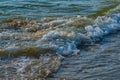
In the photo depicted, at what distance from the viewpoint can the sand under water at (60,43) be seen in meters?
5.13

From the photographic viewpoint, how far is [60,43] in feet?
21.3

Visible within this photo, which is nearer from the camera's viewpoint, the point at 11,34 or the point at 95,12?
the point at 11,34

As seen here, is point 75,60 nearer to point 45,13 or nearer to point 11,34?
point 11,34

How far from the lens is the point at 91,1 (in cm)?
1157

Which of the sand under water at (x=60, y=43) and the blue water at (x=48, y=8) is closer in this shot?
the sand under water at (x=60, y=43)

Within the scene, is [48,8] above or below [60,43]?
above

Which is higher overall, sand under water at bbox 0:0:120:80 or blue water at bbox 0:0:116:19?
blue water at bbox 0:0:116:19

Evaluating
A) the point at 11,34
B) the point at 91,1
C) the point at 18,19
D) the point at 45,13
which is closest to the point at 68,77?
the point at 11,34

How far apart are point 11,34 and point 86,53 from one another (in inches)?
74.3

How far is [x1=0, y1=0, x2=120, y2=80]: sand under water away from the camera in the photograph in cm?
513

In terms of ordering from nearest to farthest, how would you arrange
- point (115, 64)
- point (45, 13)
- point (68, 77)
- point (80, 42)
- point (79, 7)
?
1. point (68, 77)
2. point (115, 64)
3. point (80, 42)
4. point (45, 13)
5. point (79, 7)

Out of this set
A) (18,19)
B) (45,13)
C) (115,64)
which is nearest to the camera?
(115,64)

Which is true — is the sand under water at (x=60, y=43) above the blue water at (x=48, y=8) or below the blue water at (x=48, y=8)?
below

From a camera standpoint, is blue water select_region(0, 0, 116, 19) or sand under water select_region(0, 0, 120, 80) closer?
sand under water select_region(0, 0, 120, 80)
